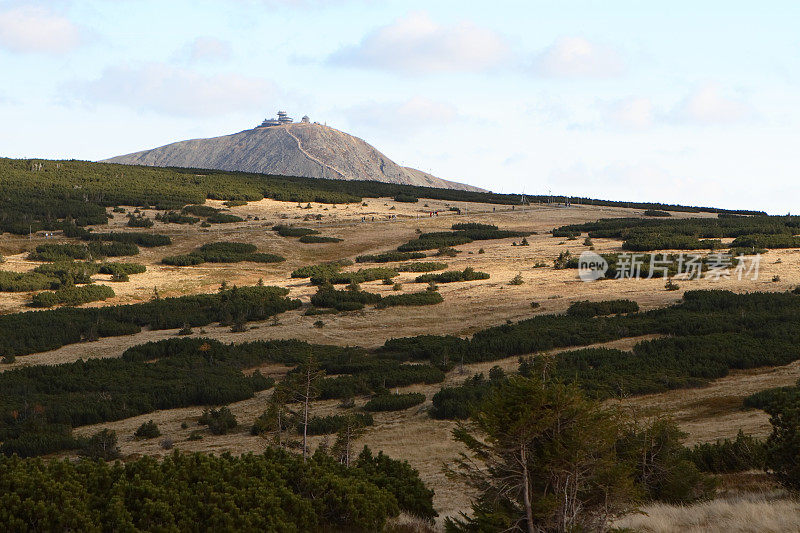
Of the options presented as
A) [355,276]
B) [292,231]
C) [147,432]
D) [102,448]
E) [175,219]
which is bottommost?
[147,432]

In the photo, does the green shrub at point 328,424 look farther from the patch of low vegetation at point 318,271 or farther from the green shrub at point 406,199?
the green shrub at point 406,199

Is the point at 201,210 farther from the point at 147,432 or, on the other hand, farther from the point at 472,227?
the point at 147,432

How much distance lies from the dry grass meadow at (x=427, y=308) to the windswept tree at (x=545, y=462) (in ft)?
2.79

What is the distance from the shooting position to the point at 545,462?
32.6 feet

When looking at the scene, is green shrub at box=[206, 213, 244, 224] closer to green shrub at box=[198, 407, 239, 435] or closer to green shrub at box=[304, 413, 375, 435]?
green shrub at box=[198, 407, 239, 435]

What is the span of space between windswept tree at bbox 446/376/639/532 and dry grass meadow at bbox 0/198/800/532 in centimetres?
85

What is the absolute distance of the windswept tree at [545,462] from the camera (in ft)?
32.1

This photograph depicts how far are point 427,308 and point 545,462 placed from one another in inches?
1096

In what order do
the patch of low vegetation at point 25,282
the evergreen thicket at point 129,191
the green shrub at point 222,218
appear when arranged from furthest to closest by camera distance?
the green shrub at point 222,218 → the evergreen thicket at point 129,191 → the patch of low vegetation at point 25,282

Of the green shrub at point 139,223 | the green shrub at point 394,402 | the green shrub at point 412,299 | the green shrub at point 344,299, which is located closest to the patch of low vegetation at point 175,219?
the green shrub at point 139,223

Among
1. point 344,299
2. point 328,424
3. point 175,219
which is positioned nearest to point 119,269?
point 344,299

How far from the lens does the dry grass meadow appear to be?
18.6 m

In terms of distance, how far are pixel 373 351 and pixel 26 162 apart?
7095 cm

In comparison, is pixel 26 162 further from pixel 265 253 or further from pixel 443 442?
pixel 443 442
